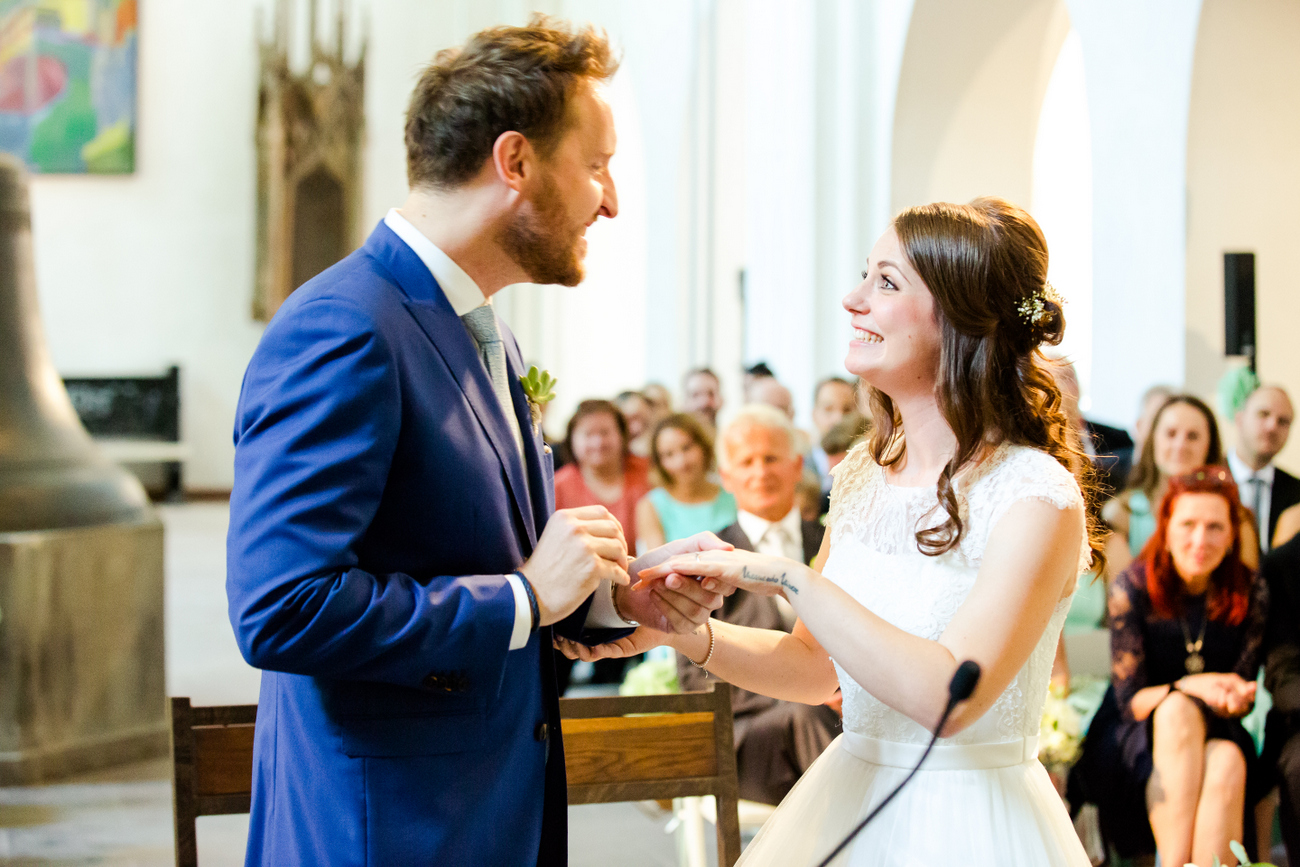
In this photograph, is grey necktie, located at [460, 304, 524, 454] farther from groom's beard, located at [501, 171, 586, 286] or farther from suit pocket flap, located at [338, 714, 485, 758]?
suit pocket flap, located at [338, 714, 485, 758]

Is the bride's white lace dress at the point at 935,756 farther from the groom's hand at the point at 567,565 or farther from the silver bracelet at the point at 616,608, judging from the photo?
the groom's hand at the point at 567,565

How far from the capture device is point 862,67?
25.3ft

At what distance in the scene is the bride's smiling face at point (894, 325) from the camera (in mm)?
1947

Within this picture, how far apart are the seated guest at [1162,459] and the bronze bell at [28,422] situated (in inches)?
164

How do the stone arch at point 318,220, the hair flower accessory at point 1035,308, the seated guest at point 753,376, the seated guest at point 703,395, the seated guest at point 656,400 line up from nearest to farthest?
the hair flower accessory at point 1035,308, the seated guest at point 753,376, the seated guest at point 656,400, the seated guest at point 703,395, the stone arch at point 318,220

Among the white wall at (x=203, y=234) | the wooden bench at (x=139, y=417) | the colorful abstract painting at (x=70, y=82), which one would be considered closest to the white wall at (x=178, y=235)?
the white wall at (x=203, y=234)

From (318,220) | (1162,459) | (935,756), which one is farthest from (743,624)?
(318,220)

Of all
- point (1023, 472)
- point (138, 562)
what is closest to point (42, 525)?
point (138, 562)

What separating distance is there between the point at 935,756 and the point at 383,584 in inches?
37.9

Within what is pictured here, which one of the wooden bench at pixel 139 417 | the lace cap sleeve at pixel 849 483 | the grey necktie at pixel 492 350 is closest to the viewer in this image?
the grey necktie at pixel 492 350

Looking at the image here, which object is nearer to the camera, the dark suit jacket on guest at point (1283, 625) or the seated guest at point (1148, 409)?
the dark suit jacket on guest at point (1283, 625)

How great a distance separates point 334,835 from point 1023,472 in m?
1.12

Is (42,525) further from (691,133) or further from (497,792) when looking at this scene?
(691,133)

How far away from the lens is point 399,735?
149 cm
